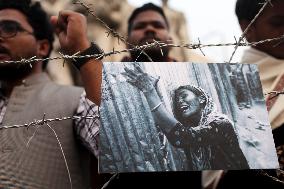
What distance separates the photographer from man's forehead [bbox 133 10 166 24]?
1997mm

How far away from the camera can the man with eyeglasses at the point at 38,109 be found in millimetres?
993

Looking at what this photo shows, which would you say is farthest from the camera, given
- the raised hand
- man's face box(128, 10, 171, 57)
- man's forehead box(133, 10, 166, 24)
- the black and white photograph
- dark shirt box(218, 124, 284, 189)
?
man's forehead box(133, 10, 166, 24)

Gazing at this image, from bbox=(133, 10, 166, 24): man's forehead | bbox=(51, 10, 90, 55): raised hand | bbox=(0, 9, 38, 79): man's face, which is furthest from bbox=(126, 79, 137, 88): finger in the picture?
bbox=(133, 10, 166, 24): man's forehead

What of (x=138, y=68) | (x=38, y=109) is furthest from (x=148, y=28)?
(x=138, y=68)

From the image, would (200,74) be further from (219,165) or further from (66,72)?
(66,72)


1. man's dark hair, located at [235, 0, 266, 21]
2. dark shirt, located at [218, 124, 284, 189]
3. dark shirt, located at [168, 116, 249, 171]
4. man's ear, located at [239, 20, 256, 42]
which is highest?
man's dark hair, located at [235, 0, 266, 21]

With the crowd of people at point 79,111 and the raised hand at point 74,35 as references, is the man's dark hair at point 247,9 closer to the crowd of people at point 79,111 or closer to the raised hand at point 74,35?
the crowd of people at point 79,111

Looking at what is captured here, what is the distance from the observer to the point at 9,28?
4.40 feet

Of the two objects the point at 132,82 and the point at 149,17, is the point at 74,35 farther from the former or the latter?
the point at 149,17

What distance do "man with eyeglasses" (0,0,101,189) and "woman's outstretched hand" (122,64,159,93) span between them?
0.62ft

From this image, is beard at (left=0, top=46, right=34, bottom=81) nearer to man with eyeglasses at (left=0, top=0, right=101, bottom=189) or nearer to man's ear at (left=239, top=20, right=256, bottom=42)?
man with eyeglasses at (left=0, top=0, right=101, bottom=189)

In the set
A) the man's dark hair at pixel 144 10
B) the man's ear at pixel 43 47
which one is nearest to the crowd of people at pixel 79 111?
the man's ear at pixel 43 47

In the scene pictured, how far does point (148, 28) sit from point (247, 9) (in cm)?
52

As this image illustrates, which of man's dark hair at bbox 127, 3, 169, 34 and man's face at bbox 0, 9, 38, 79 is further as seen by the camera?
man's dark hair at bbox 127, 3, 169, 34
